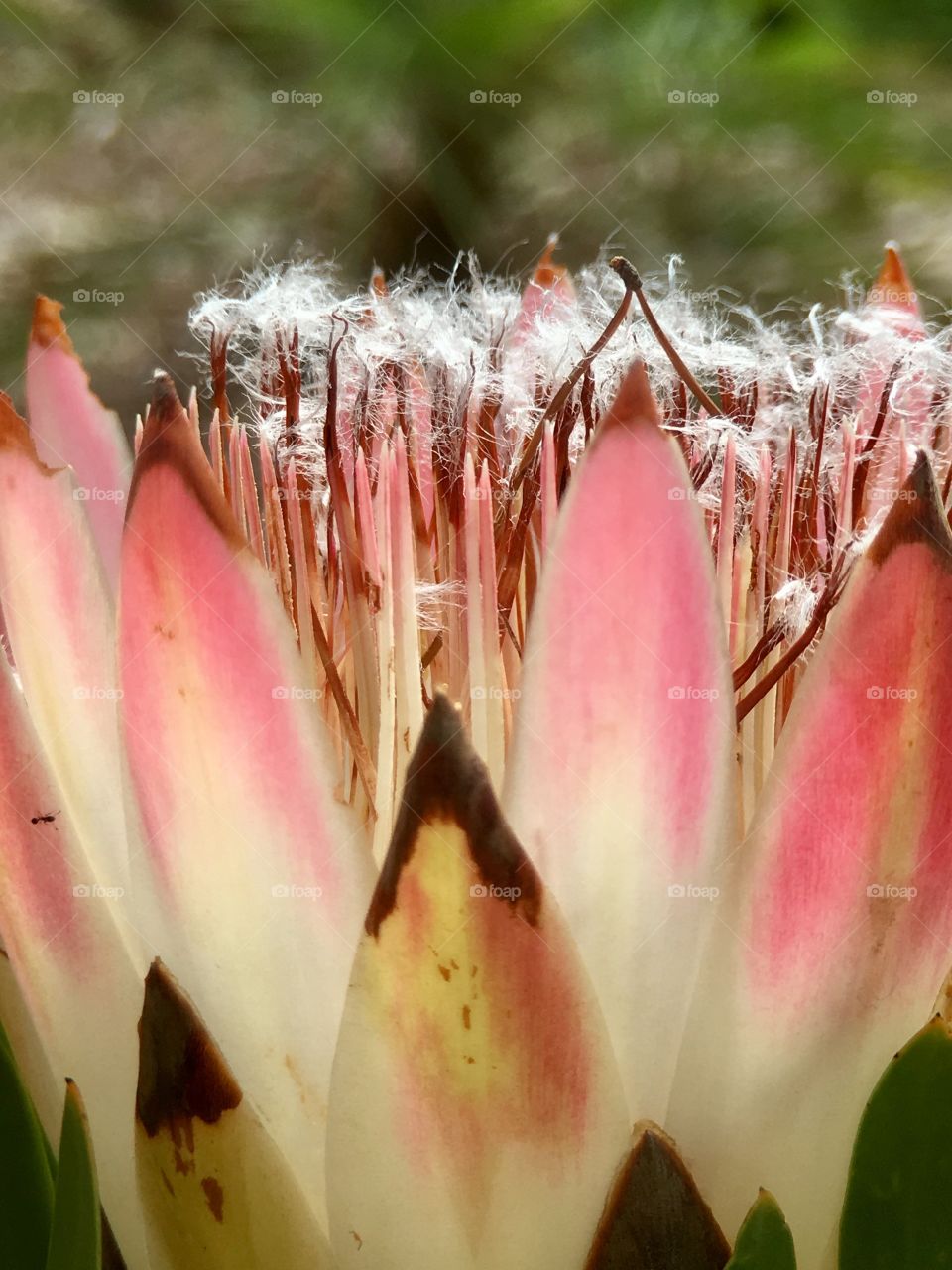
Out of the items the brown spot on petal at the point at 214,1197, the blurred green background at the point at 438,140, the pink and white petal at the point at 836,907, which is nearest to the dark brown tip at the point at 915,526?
the pink and white petal at the point at 836,907

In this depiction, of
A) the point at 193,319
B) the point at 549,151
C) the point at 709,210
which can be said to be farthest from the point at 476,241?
the point at 193,319

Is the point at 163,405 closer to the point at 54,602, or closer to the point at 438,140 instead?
the point at 54,602

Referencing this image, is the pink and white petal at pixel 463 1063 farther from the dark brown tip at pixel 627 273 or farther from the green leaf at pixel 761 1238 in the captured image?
the dark brown tip at pixel 627 273

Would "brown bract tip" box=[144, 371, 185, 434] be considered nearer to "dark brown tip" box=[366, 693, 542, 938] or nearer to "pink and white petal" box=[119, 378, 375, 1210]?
"pink and white petal" box=[119, 378, 375, 1210]

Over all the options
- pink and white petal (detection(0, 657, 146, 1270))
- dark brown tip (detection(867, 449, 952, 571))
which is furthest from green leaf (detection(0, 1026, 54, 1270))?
dark brown tip (detection(867, 449, 952, 571))

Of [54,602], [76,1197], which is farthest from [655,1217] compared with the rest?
[54,602]

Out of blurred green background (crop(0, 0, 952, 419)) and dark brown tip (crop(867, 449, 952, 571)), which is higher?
blurred green background (crop(0, 0, 952, 419))
